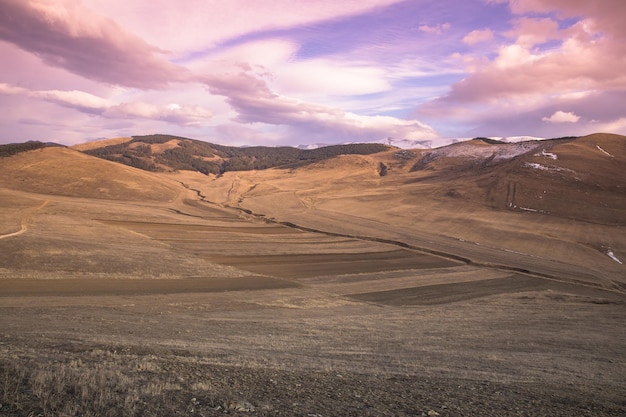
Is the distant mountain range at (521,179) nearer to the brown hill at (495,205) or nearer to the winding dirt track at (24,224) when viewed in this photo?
the brown hill at (495,205)

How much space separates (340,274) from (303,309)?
1562 centimetres

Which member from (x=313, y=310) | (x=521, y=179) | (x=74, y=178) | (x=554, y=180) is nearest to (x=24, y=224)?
(x=313, y=310)

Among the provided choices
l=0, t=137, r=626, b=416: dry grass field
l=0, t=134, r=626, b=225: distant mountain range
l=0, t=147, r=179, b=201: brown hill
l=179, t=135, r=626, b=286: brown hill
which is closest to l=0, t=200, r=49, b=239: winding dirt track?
l=0, t=137, r=626, b=416: dry grass field

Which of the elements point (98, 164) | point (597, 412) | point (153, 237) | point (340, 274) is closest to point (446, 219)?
point (340, 274)

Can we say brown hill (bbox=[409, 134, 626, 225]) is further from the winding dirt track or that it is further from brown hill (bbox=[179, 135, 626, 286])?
the winding dirt track

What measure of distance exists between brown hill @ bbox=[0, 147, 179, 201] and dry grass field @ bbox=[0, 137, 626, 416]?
500 centimetres

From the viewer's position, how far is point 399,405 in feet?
33.5

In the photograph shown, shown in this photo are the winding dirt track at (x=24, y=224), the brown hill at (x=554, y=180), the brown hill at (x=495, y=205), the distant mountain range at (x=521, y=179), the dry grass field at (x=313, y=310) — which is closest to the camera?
the dry grass field at (x=313, y=310)

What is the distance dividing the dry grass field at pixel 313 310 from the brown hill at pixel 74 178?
500 centimetres

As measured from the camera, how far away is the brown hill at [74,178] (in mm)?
106500

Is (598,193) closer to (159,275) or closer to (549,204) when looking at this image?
(549,204)

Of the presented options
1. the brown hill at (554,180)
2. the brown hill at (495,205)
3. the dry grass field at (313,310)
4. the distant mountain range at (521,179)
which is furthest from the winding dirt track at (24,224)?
the brown hill at (554,180)

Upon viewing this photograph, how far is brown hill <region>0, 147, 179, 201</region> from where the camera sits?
10650cm

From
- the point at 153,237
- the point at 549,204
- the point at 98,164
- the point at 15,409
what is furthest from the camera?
the point at 98,164
